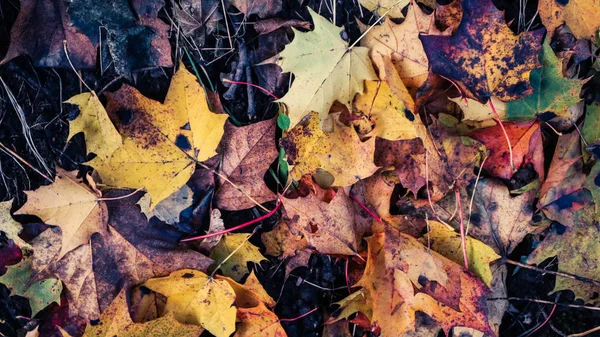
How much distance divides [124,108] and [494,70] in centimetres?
130

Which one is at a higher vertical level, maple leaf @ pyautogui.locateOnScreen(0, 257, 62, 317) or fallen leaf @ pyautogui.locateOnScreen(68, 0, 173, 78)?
fallen leaf @ pyautogui.locateOnScreen(68, 0, 173, 78)

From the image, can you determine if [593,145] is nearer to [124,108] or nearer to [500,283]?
[500,283]

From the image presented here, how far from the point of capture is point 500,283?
180cm

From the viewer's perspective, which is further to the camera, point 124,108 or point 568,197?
point 568,197

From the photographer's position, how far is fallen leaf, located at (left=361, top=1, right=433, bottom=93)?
1596 mm

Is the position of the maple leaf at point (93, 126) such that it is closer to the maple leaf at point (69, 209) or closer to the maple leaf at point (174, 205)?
the maple leaf at point (69, 209)

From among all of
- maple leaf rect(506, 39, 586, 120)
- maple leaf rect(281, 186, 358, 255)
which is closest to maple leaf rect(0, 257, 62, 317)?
maple leaf rect(281, 186, 358, 255)

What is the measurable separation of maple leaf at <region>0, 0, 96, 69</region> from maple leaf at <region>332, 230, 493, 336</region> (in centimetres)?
127

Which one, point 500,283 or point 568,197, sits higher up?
point 568,197

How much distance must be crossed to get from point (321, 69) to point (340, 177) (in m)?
0.39

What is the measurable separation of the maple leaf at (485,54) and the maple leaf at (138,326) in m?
1.27

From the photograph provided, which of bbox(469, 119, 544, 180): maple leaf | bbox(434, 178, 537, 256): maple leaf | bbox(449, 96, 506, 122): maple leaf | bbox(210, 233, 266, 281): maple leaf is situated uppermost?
bbox(449, 96, 506, 122): maple leaf

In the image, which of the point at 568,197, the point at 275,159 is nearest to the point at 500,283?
the point at 568,197

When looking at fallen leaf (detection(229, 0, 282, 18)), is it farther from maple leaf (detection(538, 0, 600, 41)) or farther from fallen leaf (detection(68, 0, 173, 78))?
maple leaf (detection(538, 0, 600, 41))
